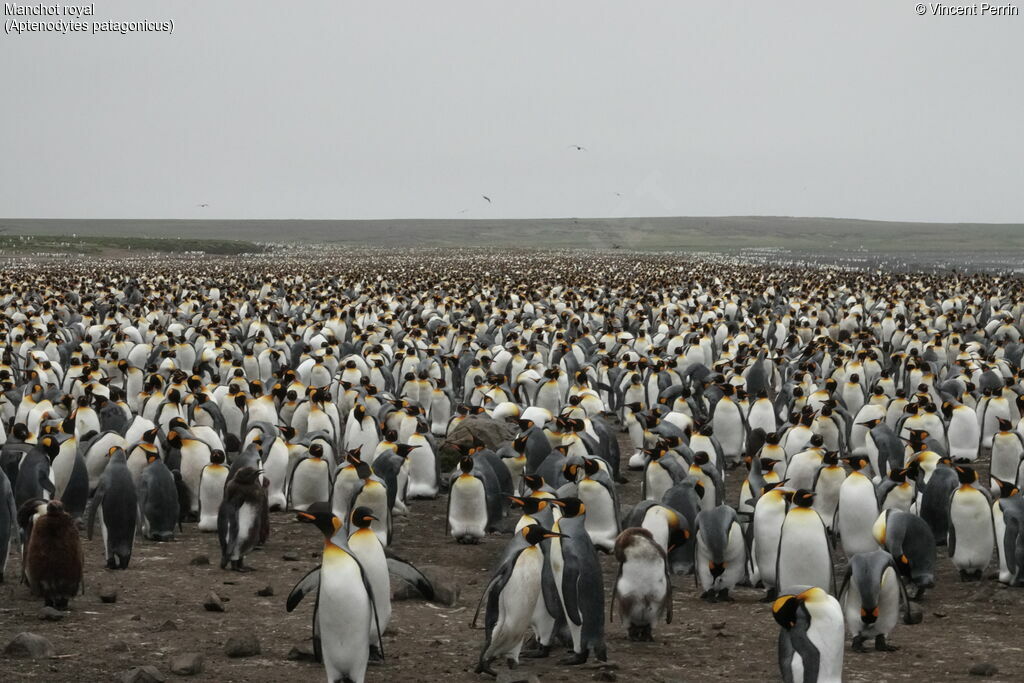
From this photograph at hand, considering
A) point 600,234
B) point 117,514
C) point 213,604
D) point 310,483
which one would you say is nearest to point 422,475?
point 310,483

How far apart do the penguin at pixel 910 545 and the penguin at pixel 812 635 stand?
1.99 metres

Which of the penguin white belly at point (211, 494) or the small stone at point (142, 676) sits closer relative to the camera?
the small stone at point (142, 676)

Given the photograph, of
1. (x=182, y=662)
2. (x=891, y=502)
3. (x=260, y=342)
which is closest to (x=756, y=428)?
(x=891, y=502)

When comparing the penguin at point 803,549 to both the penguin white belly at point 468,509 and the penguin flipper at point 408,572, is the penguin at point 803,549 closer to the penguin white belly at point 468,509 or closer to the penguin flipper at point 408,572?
the penguin flipper at point 408,572

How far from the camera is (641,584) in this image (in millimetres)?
5934

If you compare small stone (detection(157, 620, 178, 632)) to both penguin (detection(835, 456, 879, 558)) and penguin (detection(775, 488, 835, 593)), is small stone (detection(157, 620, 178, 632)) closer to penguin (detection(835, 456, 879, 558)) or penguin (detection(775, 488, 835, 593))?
penguin (detection(775, 488, 835, 593))

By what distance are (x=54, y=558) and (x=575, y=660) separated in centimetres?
299

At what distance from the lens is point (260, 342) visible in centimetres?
1655

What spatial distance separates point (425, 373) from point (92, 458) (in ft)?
17.8

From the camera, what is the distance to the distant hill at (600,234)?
10581cm

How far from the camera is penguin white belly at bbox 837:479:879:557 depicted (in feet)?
24.1

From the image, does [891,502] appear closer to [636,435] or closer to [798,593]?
[798,593]

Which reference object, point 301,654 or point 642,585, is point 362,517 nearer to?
point 301,654

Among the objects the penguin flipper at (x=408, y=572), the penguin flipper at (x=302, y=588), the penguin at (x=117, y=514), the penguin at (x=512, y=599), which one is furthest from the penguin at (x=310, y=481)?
the penguin at (x=512, y=599)
